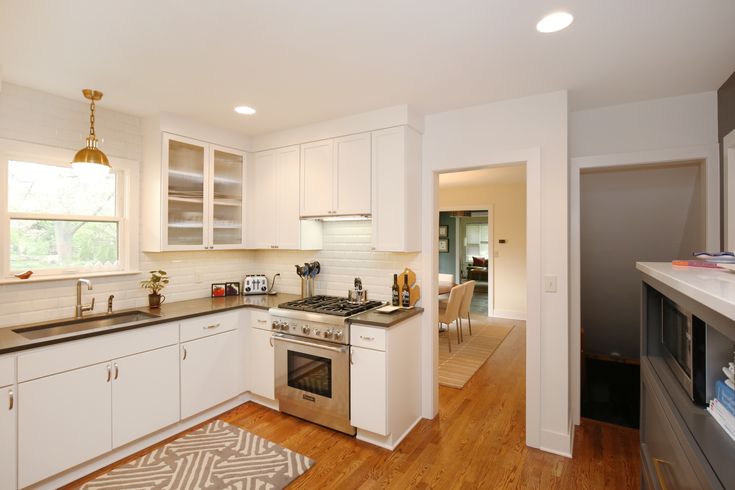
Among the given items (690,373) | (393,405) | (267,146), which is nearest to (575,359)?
(393,405)

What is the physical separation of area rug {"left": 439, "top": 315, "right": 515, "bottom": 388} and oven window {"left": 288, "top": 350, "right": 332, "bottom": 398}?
5.14 feet

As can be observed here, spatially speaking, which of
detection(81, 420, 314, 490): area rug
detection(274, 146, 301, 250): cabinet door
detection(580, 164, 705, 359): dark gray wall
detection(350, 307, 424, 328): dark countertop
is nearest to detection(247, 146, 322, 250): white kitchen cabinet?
detection(274, 146, 301, 250): cabinet door

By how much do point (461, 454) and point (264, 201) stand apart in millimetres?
2912

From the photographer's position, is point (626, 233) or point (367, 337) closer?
point (367, 337)

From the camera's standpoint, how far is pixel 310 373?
2957 mm

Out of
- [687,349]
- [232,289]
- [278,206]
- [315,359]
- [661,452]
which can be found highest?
[278,206]

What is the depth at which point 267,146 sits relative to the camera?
3732mm

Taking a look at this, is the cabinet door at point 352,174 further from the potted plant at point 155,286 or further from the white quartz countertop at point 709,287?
the white quartz countertop at point 709,287

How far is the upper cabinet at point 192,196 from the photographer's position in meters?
3.12

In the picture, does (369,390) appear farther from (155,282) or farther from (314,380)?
(155,282)

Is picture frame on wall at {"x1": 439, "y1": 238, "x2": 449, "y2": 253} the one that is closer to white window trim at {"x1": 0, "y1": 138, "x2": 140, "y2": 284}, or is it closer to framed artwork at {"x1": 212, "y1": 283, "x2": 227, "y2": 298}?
framed artwork at {"x1": 212, "y1": 283, "x2": 227, "y2": 298}

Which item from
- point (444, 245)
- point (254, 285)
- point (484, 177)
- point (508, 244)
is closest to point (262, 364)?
point (254, 285)

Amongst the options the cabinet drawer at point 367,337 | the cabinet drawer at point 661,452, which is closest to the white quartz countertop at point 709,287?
the cabinet drawer at point 661,452

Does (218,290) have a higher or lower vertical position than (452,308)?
higher
